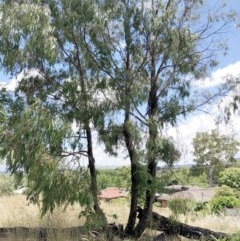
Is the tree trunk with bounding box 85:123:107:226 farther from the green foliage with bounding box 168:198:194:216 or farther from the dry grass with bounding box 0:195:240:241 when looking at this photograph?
the green foliage with bounding box 168:198:194:216

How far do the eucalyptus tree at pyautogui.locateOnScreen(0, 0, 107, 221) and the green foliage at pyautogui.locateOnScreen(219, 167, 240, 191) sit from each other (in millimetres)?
32145

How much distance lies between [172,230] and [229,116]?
3.35 m

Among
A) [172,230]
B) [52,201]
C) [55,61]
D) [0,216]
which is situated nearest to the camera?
[52,201]

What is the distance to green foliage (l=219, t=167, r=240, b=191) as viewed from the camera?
42.2m

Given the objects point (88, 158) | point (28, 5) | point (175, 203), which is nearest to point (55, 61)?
point (28, 5)

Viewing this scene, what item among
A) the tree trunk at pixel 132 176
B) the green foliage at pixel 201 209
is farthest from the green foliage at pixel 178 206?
the green foliage at pixel 201 209

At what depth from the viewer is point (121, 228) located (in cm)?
1286

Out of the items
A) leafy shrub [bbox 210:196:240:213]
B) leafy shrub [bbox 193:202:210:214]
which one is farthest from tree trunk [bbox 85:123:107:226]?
leafy shrub [bbox 210:196:240:213]

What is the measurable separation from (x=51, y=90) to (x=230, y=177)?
3351cm

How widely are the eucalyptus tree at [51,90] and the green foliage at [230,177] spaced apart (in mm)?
32145

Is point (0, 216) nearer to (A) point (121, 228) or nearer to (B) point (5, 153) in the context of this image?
(A) point (121, 228)

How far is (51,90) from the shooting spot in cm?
1196

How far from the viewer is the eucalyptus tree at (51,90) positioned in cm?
999

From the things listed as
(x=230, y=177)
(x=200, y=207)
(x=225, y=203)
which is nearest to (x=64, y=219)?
(x=200, y=207)
